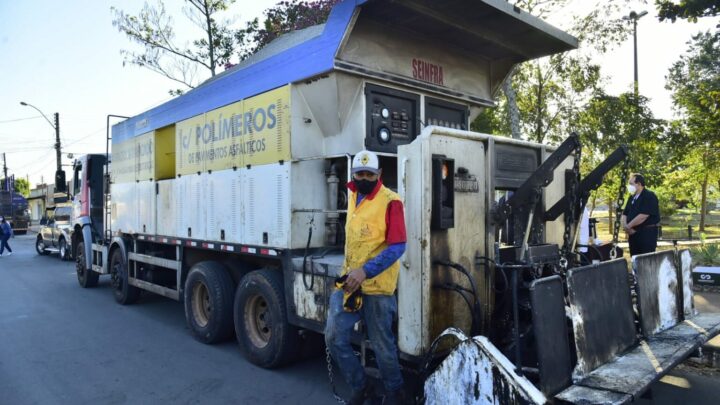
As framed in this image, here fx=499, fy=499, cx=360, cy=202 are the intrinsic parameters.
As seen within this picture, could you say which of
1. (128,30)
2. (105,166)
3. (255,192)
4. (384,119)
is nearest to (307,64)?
A: (384,119)

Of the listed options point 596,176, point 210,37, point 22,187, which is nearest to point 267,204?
point 596,176

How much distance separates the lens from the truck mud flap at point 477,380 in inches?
108

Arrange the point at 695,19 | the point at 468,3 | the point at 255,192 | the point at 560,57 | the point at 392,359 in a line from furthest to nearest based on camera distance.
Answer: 1. the point at 560,57
2. the point at 695,19
3. the point at 255,192
4. the point at 468,3
5. the point at 392,359

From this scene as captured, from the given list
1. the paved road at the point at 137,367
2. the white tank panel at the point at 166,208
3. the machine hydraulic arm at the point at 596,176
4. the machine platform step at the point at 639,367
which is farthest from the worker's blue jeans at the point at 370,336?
the white tank panel at the point at 166,208

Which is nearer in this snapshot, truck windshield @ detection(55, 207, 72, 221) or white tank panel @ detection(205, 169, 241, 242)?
white tank panel @ detection(205, 169, 241, 242)

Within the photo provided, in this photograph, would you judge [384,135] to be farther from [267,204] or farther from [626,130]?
[626,130]

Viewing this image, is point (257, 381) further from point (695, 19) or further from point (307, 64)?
point (695, 19)

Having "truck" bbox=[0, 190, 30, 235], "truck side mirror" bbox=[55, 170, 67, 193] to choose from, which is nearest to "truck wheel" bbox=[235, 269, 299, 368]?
"truck side mirror" bbox=[55, 170, 67, 193]

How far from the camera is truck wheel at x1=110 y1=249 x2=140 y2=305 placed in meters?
8.61

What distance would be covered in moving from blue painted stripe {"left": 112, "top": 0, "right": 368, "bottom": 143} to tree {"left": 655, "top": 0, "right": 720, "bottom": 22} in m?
8.37

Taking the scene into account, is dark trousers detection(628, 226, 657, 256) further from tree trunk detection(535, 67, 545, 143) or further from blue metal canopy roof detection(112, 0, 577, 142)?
tree trunk detection(535, 67, 545, 143)

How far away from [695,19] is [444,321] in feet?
30.9

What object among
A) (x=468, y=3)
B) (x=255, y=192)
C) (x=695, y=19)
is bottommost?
(x=255, y=192)

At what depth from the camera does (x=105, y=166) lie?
9.84 m
